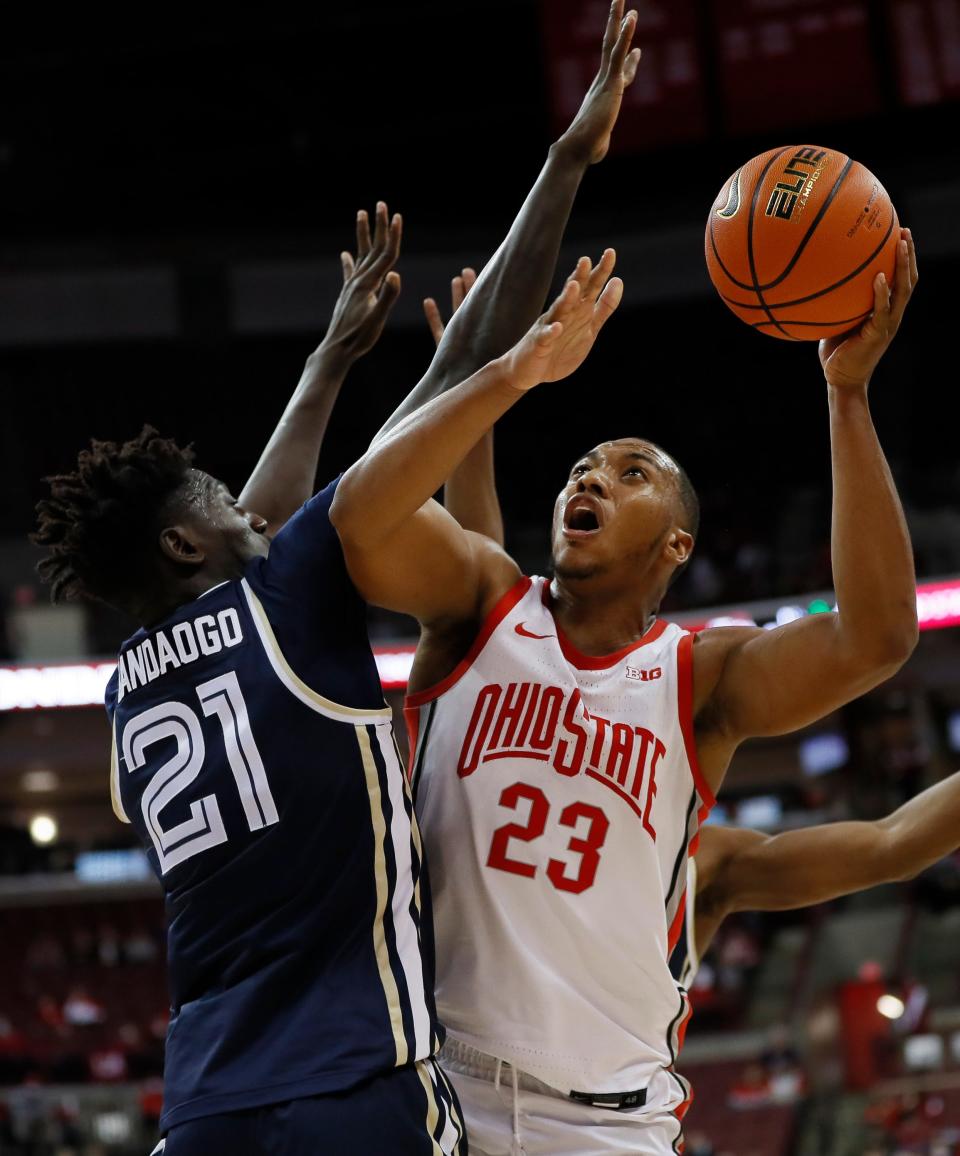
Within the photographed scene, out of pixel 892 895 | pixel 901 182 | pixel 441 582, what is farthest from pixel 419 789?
pixel 901 182

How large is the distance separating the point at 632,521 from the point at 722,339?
16314 mm

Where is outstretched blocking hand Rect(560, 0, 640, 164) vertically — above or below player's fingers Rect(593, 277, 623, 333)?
above

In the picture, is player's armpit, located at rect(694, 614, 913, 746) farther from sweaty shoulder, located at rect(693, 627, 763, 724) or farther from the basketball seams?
the basketball seams

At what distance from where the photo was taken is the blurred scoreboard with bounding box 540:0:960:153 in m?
14.7

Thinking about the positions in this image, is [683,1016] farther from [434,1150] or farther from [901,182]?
[901,182]

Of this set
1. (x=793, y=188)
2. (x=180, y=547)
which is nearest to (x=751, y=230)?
(x=793, y=188)

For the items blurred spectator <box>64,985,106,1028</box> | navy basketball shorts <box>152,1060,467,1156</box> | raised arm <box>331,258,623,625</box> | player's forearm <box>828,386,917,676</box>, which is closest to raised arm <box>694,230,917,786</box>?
player's forearm <box>828,386,917,676</box>

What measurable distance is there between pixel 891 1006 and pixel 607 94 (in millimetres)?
13692

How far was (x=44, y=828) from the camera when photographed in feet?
67.1

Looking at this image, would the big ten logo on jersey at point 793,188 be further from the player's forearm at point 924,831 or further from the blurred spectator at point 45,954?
the blurred spectator at point 45,954

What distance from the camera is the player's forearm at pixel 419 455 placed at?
257 centimetres

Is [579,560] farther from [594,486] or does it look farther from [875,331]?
[875,331]

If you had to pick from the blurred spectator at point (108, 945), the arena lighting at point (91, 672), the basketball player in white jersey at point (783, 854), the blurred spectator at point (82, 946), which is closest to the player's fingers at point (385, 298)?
the basketball player in white jersey at point (783, 854)

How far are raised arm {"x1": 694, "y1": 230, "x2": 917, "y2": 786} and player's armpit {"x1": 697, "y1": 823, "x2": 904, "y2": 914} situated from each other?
25.5 inches
